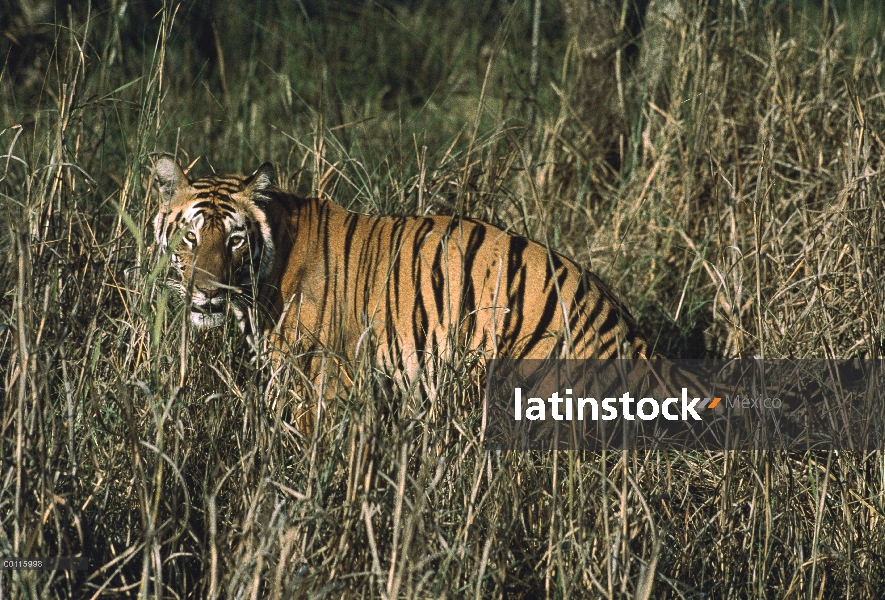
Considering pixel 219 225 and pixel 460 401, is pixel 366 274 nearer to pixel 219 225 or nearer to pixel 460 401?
pixel 219 225

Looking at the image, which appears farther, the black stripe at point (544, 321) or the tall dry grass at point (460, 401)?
the black stripe at point (544, 321)

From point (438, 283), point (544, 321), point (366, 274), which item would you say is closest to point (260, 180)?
point (366, 274)

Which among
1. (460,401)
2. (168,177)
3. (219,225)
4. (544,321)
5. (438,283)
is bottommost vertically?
(460,401)

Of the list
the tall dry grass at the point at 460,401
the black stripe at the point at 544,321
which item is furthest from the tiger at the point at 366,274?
the tall dry grass at the point at 460,401

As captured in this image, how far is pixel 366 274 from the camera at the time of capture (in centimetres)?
344

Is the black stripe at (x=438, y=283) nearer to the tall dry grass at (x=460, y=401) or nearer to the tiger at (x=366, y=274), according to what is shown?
the tiger at (x=366, y=274)

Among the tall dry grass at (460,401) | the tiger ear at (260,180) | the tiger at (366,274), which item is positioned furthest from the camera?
the tiger ear at (260,180)

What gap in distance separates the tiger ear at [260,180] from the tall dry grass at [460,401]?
0.31m

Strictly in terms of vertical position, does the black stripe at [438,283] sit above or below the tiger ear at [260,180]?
below

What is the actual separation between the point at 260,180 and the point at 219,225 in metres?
0.22

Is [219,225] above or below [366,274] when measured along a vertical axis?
above

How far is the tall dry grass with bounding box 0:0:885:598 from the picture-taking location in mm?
2250

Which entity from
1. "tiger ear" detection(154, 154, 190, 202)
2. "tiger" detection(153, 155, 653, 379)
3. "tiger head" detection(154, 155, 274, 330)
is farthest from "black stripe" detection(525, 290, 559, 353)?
"tiger ear" detection(154, 154, 190, 202)

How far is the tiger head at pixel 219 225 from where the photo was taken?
330 cm
